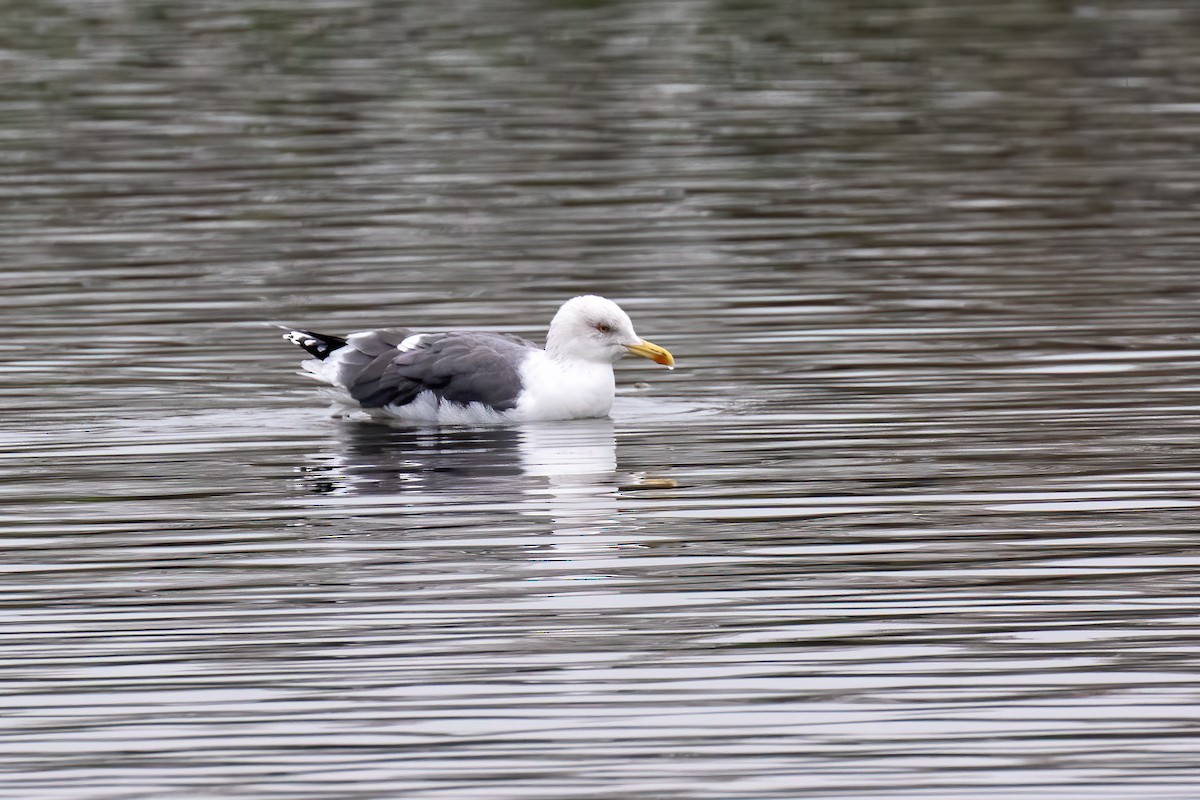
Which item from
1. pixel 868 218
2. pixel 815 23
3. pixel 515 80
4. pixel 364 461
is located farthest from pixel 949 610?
pixel 815 23

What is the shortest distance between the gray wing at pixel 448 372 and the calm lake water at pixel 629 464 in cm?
24

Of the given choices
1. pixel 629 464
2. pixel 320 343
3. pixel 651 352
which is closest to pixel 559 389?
pixel 651 352

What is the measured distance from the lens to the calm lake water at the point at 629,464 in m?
8.36

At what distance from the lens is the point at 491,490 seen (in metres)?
12.5

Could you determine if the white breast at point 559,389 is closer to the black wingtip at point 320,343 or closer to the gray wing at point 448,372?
the gray wing at point 448,372

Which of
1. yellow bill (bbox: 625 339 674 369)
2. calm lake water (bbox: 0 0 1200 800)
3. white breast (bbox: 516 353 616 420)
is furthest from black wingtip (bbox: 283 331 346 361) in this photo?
yellow bill (bbox: 625 339 674 369)

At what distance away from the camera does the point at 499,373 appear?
47.9 feet

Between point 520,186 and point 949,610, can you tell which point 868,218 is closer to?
point 520,186

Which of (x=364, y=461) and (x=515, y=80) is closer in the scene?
(x=364, y=461)

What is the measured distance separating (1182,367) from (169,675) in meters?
8.18

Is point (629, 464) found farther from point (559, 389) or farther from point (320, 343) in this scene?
point (320, 343)

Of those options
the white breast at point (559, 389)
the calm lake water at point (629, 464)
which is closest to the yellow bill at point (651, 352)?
the white breast at point (559, 389)

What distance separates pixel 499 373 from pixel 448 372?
31 cm

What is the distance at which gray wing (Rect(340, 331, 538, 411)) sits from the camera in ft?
47.9
